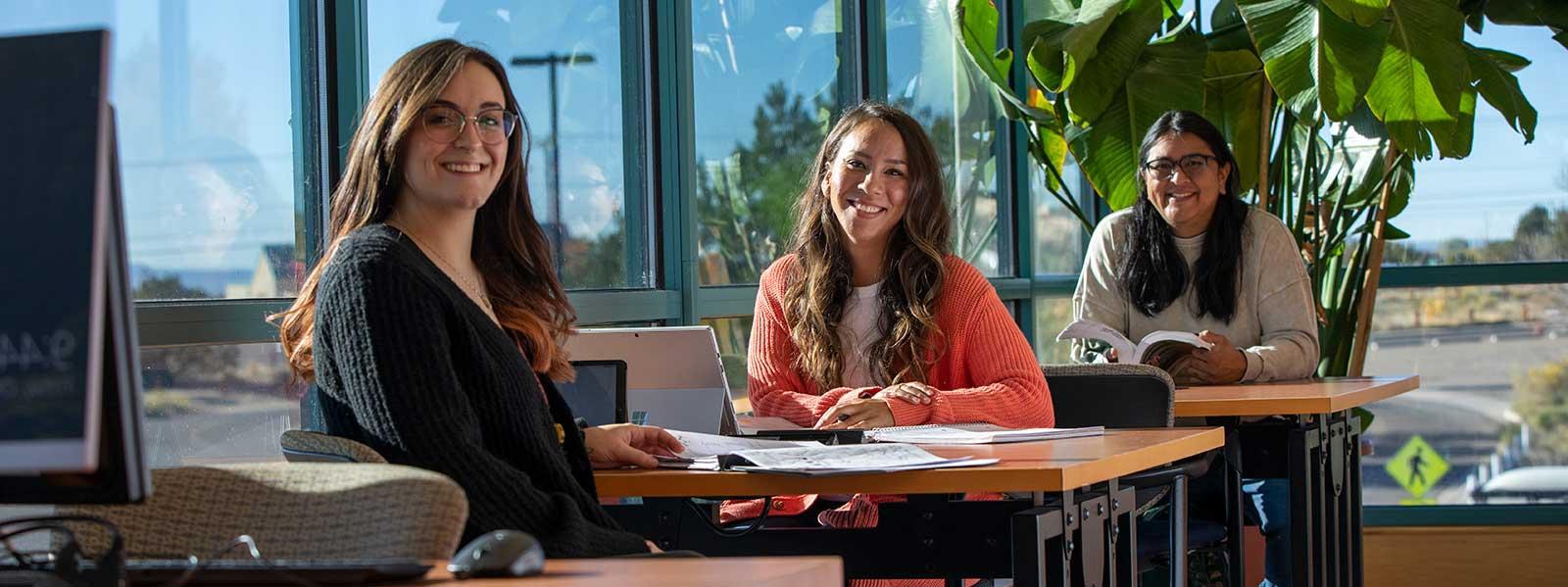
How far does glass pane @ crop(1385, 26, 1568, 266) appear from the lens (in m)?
6.04

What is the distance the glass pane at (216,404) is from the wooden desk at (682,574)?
1.40m

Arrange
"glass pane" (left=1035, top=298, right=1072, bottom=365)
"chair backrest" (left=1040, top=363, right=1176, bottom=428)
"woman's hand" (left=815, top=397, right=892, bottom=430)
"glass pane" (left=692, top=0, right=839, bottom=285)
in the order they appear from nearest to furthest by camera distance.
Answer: "woman's hand" (left=815, top=397, right=892, bottom=430)
"chair backrest" (left=1040, top=363, right=1176, bottom=428)
"glass pane" (left=692, top=0, right=839, bottom=285)
"glass pane" (left=1035, top=298, right=1072, bottom=365)

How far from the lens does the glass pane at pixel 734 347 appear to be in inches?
177

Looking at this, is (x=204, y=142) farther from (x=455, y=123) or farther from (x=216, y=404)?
(x=455, y=123)

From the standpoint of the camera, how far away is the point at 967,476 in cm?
202

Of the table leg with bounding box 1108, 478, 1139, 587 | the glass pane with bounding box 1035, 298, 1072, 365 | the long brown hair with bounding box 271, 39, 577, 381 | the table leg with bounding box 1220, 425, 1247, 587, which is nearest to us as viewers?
the long brown hair with bounding box 271, 39, 577, 381

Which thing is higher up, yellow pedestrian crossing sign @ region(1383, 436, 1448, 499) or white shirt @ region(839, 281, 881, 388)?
white shirt @ region(839, 281, 881, 388)

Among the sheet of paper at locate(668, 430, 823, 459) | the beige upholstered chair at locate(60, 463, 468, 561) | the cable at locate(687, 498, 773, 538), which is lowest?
the cable at locate(687, 498, 773, 538)

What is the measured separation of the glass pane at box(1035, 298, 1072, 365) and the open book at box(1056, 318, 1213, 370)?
7.78 ft

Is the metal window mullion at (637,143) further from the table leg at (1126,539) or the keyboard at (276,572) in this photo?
Answer: the keyboard at (276,572)

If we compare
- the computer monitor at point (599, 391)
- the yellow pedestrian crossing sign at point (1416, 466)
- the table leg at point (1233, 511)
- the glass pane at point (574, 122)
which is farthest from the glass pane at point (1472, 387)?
the computer monitor at point (599, 391)

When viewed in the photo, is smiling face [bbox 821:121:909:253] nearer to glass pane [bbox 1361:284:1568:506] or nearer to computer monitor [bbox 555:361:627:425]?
computer monitor [bbox 555:361:627:425]

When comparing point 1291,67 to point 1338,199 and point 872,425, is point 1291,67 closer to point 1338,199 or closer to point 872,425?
point 1338,199

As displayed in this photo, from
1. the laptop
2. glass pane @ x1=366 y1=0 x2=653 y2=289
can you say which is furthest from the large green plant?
the laptop
